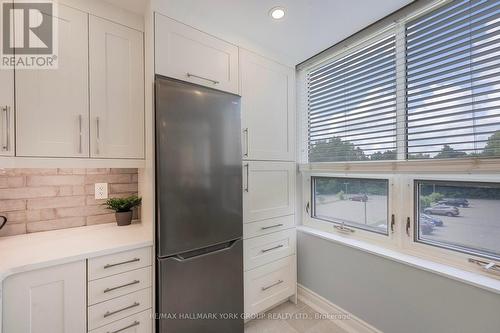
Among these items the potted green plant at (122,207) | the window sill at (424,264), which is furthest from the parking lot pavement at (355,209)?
the potted green plant at (122,207)

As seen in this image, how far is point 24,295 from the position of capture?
3.24 feet

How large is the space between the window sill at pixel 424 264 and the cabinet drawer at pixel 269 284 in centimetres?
46

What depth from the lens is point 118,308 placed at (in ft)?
3.91

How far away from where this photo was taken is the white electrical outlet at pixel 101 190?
1.65 metres

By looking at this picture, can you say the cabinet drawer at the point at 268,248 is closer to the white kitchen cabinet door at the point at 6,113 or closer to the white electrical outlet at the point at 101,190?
the white electrical outlet at the point at 101,190

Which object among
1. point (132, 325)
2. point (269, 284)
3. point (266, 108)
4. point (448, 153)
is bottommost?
point (269, 284)

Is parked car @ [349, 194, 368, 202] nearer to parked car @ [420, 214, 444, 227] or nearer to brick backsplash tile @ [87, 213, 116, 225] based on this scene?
parked car @ [420, 214, 444, 227]

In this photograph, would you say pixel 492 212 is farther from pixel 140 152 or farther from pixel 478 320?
pixel 140 152

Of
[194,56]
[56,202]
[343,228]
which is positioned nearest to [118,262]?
[56,202]

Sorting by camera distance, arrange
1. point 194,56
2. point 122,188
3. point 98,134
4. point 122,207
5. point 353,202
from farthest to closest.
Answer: point 353,202 → point 122,188 → point 122,207 → point 194,56 → point 98,134

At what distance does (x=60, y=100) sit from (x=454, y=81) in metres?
2.34

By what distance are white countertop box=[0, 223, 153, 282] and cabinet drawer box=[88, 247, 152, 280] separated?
4cm

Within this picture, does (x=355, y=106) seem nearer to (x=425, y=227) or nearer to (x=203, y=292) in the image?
(x=425, y=227)

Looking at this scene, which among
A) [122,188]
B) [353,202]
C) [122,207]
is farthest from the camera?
[353,202]
